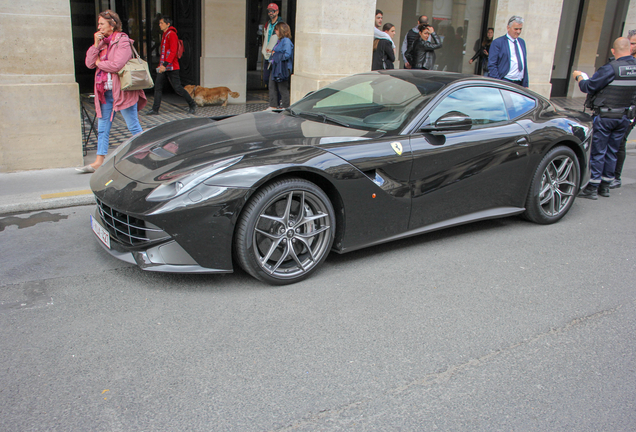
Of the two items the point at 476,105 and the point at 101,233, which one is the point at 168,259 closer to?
the point at 101,233

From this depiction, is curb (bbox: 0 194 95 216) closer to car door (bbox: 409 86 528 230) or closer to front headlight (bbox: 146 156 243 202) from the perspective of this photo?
front headlight (bbox: 146 156 243 202)

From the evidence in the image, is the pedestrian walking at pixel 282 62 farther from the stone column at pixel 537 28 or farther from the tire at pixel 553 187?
the tire at pixel 553 187

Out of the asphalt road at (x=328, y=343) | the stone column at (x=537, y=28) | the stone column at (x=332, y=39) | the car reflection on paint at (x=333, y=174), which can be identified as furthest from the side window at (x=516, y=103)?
the stone column at (x=537, y=28)

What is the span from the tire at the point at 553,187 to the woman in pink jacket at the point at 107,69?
187 inches

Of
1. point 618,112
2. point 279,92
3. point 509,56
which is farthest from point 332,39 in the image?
point 618,112

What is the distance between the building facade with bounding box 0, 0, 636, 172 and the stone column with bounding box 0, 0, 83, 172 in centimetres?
1

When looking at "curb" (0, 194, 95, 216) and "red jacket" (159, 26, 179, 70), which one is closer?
"curb" (0, 194, 95, 216)

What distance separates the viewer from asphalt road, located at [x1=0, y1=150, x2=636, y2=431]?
8.39ft

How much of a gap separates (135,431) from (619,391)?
2.43 meters

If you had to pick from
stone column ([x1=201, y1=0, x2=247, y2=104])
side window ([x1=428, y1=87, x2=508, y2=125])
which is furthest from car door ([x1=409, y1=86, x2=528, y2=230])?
stone column ([x1=201, y1=0, x2=247, y2=104])

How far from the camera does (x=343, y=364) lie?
116 inches

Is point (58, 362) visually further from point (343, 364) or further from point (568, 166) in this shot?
point (568, 166)

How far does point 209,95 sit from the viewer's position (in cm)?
1167

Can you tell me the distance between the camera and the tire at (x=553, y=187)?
523 cm
